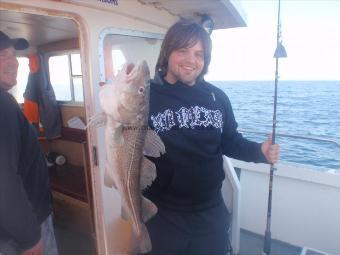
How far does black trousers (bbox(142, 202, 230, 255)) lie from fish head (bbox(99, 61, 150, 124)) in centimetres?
84

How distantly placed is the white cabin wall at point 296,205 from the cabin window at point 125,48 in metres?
2.04

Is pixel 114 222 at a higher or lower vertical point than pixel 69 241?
higher

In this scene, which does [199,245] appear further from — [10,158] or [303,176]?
[303,176]

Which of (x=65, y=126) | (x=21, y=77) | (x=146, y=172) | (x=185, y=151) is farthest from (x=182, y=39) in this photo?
(x=21, y=77)

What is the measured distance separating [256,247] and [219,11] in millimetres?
2920

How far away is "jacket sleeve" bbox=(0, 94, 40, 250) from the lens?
1.71 meters

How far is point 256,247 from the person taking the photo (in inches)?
153

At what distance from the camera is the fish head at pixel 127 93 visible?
60.7 inches

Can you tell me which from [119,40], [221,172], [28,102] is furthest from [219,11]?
[28,102]

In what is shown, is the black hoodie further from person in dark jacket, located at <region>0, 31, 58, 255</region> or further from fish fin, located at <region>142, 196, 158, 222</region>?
person in dark jacket, located at <region>0, 31, 58, 255</region>

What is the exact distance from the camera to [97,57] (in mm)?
2646

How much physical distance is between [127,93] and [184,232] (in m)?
1.10

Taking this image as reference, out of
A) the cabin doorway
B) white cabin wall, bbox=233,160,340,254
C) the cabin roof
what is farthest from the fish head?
white cabin wall, bbox=233,160,340,254

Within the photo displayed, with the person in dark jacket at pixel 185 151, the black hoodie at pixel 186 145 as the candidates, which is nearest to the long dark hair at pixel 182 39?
the person in dark jacket at pixel 185 151
